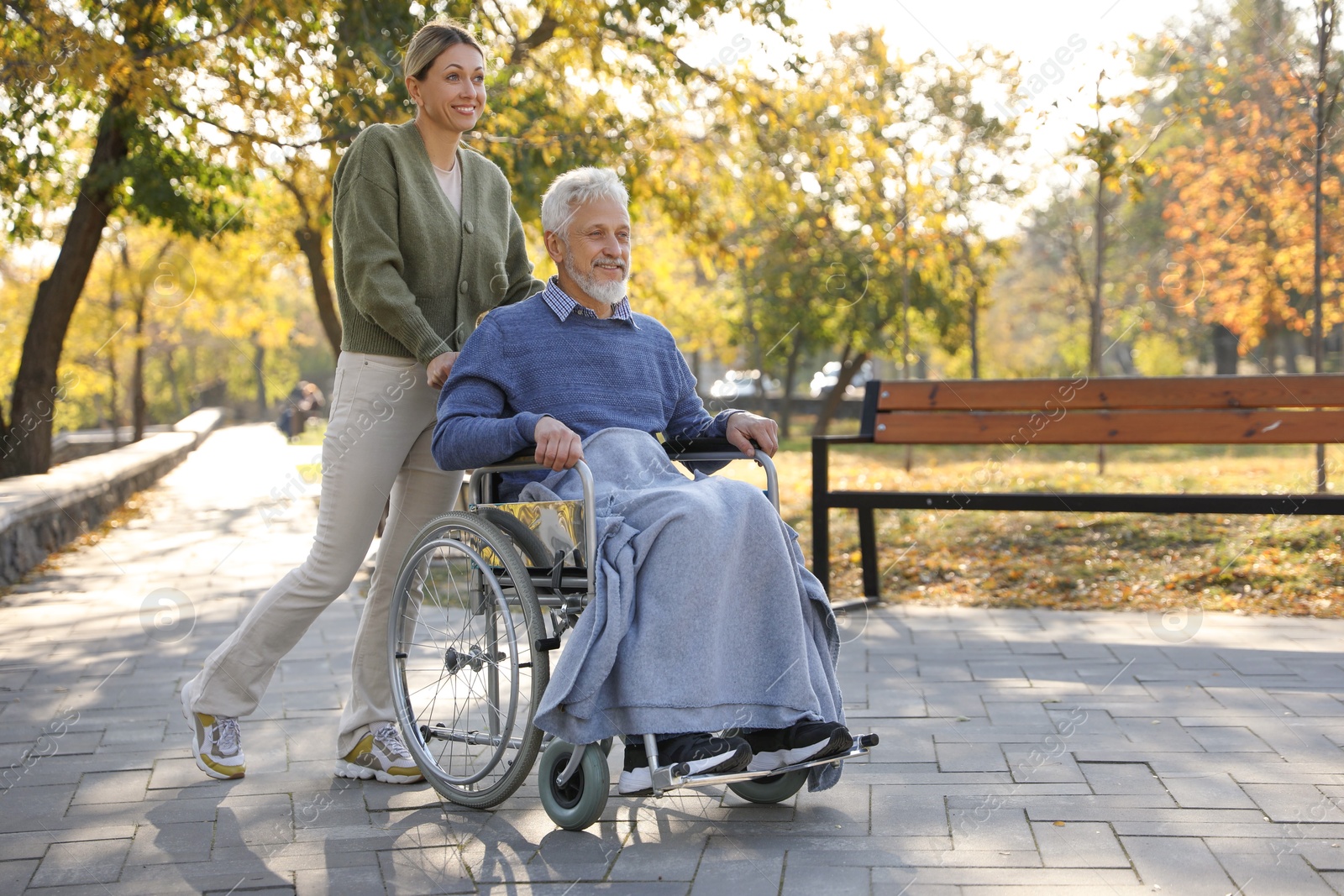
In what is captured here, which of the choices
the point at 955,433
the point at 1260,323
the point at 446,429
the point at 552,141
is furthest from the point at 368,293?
the point at 1260,323

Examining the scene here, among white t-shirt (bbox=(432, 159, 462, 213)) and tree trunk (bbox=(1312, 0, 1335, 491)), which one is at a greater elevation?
tree trunk (bbox=(1312, 0, 1335, 491))

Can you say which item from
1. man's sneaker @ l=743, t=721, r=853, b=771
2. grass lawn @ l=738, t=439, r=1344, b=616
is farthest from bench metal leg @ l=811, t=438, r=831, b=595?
man's sneaker @ l=743, t=721, r=853, b=771

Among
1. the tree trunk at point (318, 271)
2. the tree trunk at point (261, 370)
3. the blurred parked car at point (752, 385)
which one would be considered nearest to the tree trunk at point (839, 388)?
the blurred parked car at point (752, 385)

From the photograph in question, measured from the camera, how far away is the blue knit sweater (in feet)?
9.80

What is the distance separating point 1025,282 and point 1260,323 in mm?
24039

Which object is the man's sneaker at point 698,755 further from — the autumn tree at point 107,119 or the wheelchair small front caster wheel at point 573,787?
the autumn tree at point 107,119

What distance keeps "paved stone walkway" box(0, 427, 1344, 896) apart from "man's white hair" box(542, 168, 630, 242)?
1.36 meters

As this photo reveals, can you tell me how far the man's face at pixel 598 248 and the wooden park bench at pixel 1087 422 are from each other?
2.27 m

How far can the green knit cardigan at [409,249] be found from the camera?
10.4 feet

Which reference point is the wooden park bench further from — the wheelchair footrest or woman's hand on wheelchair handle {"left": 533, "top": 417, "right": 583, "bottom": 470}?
woman's hand on wheelchair handle {"left": 533, "top": 417, "right": 583, "bottom": 470}

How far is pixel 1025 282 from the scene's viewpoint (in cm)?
3816

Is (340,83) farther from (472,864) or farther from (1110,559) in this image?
(472,864)

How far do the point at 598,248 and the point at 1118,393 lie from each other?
3.17m

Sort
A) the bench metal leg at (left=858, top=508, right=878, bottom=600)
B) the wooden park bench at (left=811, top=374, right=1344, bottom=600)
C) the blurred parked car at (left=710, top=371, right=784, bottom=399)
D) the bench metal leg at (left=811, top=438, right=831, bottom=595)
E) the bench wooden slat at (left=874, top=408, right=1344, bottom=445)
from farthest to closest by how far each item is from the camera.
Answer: the blurred parked car at (left=710, top=371, right=784, bottom=399)
the bench metal leg at (left=858, top=508, right=878, bottom=600)
the bench metal leg at (left=811, top=438, right=831, bottom=595)
the bench wooden slat at (left=874, top=408, right=1344, bottom=445)
the wooden park bench at (left=811, top=374, right=1344, bottom=600)
